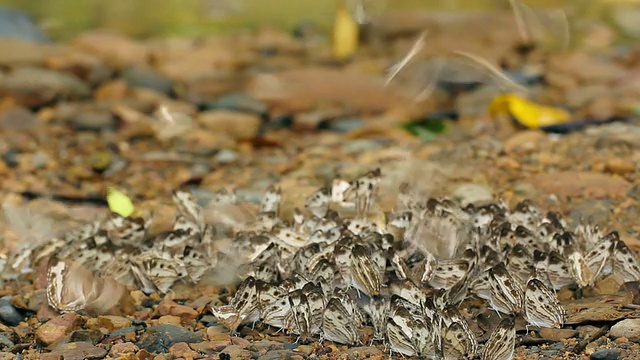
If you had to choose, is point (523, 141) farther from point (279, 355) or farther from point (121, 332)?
point (121, 332)

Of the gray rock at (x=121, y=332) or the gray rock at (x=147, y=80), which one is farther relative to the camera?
the gray rock at (x=147, y=80)

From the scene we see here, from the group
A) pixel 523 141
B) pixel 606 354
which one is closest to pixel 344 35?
pixel 523 141

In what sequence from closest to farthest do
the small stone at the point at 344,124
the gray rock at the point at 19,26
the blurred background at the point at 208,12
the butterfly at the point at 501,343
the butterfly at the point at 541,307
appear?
the butterfly at the point at 501,343 < the butterfly at the point at 541,307 < the small stone at the point at 344,124 < the gray rock at the point at 19,26 < the blurred background at the point at 208,12

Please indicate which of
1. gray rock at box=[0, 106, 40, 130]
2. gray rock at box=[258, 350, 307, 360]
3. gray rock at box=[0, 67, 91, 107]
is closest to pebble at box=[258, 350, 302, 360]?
gray rock at box=[258, 350, 307, 360]

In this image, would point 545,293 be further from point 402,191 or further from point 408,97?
point 408,97

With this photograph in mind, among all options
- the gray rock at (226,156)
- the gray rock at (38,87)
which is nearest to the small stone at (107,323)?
the gray rock at (226,156)

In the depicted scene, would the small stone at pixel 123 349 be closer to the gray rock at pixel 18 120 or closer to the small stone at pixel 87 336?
the small stone at pixel 87 336

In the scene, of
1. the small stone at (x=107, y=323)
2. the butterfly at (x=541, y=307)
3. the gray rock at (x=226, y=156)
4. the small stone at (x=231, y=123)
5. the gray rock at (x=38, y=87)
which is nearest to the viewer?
the butterfly at (x=541, y=307)
